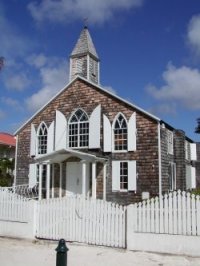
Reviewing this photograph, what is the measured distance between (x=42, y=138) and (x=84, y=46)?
278 inches

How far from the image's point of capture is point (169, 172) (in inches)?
834

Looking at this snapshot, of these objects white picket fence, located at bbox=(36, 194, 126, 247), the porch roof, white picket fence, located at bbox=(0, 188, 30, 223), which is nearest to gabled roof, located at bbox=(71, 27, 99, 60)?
the porch roof

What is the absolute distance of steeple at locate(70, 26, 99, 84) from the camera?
82.3ft

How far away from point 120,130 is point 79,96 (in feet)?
11.5

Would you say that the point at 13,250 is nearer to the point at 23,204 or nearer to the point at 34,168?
the point at 23,204

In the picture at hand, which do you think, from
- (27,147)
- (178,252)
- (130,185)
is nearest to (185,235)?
(178,252)

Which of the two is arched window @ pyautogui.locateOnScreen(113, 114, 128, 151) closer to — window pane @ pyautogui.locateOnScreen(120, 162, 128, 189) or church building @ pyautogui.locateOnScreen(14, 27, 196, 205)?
church building @ pyautogui.locateOnScreen(14, 27, 196, 205)

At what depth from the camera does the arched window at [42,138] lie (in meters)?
23.1

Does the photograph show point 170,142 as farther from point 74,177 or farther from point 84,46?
point 84,46

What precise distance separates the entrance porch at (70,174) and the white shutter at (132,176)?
148cm

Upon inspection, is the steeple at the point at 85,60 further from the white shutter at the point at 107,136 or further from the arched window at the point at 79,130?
the white shutter at the point at 107,136

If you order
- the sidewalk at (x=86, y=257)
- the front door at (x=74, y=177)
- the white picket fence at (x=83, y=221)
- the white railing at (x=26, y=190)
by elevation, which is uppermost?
the front door at (x=74, y=177)

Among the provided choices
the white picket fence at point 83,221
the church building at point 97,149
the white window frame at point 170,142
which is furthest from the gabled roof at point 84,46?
the white picket fence at point 83,221

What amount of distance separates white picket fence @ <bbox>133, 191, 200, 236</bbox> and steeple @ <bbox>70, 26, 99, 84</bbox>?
15720 mm
